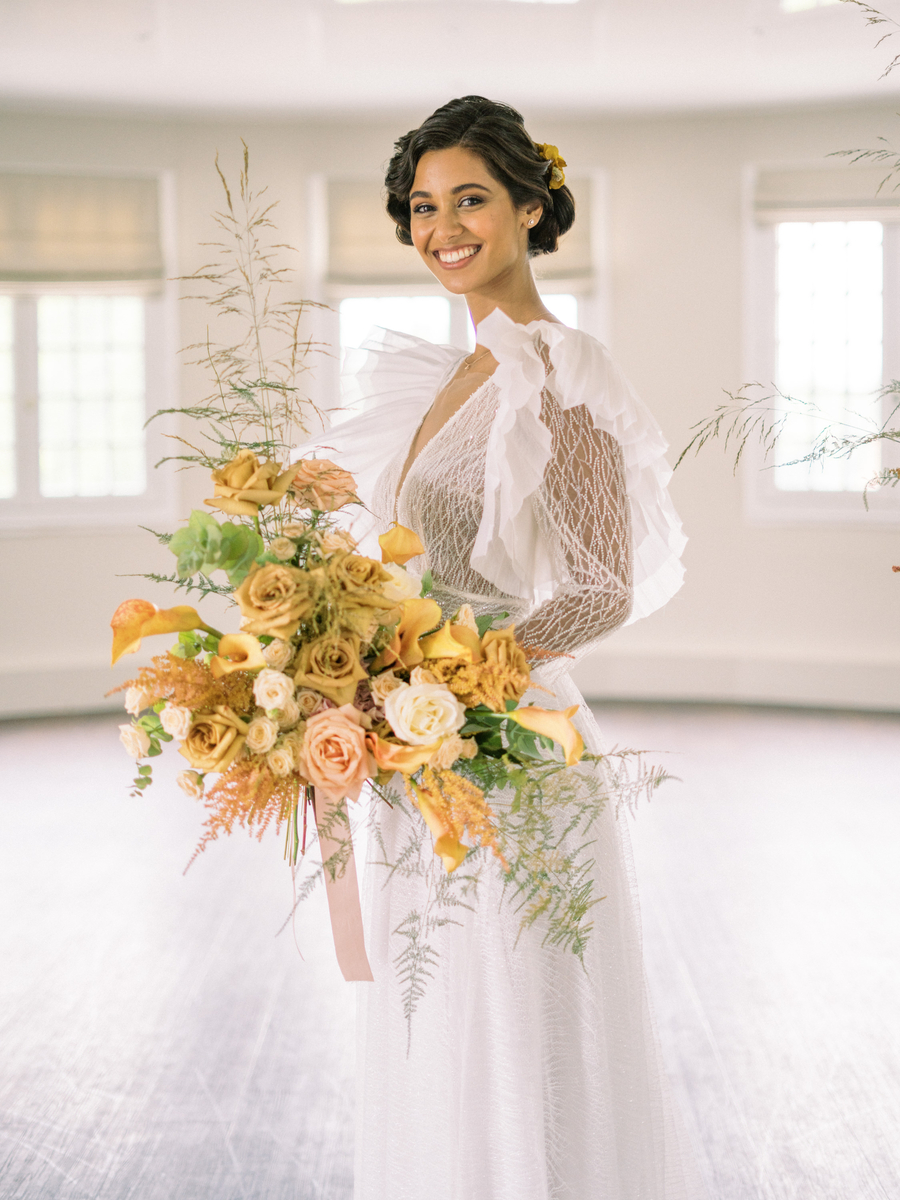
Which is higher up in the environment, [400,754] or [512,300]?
[512,300]

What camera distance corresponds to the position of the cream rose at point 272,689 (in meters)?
1.08

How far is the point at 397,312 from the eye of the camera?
6691mm

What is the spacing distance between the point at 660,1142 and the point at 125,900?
8.16ft

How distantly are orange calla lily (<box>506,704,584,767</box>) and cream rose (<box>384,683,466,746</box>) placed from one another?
0.07 m

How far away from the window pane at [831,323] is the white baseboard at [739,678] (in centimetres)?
101

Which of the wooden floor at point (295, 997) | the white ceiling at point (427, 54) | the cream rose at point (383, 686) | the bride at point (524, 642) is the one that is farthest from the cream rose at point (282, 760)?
the white ceiling at point (427, 54)

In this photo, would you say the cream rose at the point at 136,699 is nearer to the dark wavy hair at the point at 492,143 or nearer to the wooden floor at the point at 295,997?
the dark wavy hair at the point at 492,143

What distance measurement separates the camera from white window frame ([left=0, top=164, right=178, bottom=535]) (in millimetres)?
6371

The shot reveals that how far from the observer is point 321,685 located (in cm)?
111

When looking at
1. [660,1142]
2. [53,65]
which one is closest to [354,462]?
[660,1142]

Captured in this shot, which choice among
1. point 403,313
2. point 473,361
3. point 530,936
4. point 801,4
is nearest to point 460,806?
point 530,936

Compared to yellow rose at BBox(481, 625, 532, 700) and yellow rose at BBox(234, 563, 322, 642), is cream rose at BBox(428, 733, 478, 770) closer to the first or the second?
yellow rose at BBox(481, 625, 532, 700)

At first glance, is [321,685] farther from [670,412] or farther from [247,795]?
[670,412]

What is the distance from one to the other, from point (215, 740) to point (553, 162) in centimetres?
98
